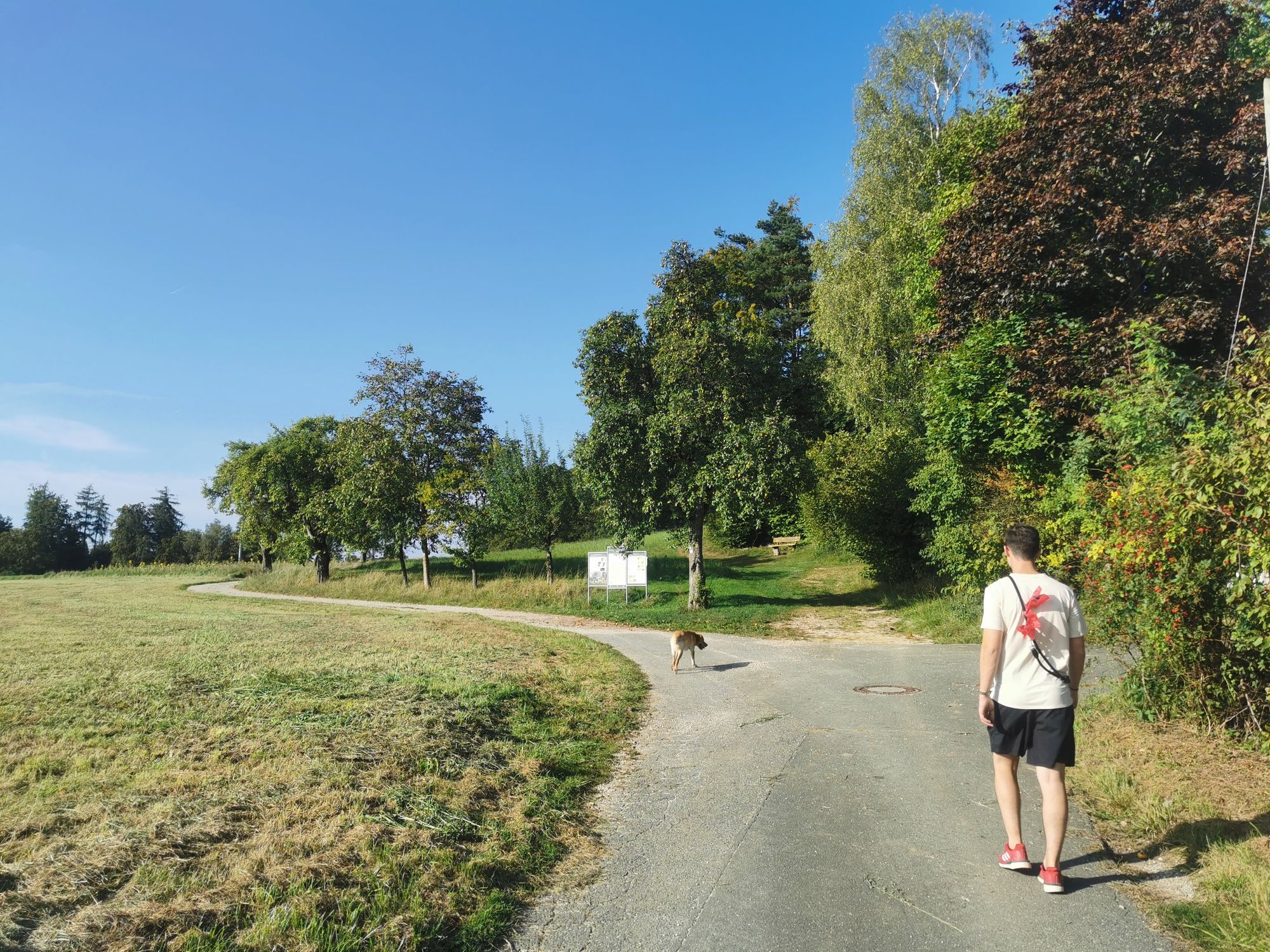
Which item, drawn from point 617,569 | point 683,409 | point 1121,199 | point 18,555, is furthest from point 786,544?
point 18,555

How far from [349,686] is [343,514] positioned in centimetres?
2714

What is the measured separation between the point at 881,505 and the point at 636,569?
26.5 ft

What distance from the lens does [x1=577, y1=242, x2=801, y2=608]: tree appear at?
20.1 meters

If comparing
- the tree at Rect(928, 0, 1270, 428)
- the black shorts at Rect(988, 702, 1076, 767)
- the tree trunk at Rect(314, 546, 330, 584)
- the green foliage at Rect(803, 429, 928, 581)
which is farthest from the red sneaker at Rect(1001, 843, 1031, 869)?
the tree trunk at Rect(314, 546, 330, 584)

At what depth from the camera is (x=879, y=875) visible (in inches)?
174

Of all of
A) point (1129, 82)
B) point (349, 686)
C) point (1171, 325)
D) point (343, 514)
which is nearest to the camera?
point (349, 686)

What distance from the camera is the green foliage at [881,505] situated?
24.4 meters

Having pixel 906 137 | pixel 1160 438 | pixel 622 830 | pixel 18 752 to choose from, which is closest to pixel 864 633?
pixel 1160 438

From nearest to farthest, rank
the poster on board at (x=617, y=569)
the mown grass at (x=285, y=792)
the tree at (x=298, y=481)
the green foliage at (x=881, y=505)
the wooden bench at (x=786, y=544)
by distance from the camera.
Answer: the mown grass at (x=285, y=792) < the poster on board at (x=617, y=569) < the green foliage at (x=881, y=505) < the wooden bench at (x=786, y=544) < the tree at (x=298, y=481)

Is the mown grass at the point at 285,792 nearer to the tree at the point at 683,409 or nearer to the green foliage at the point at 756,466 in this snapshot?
the green foliage at the point at 756,466

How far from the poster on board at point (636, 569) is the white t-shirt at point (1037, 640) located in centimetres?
1889

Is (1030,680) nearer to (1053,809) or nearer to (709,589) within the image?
(1053,809)

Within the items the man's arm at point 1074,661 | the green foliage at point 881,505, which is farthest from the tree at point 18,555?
the man's arm at point 1074,661

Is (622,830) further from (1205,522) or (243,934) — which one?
(1205,522)
